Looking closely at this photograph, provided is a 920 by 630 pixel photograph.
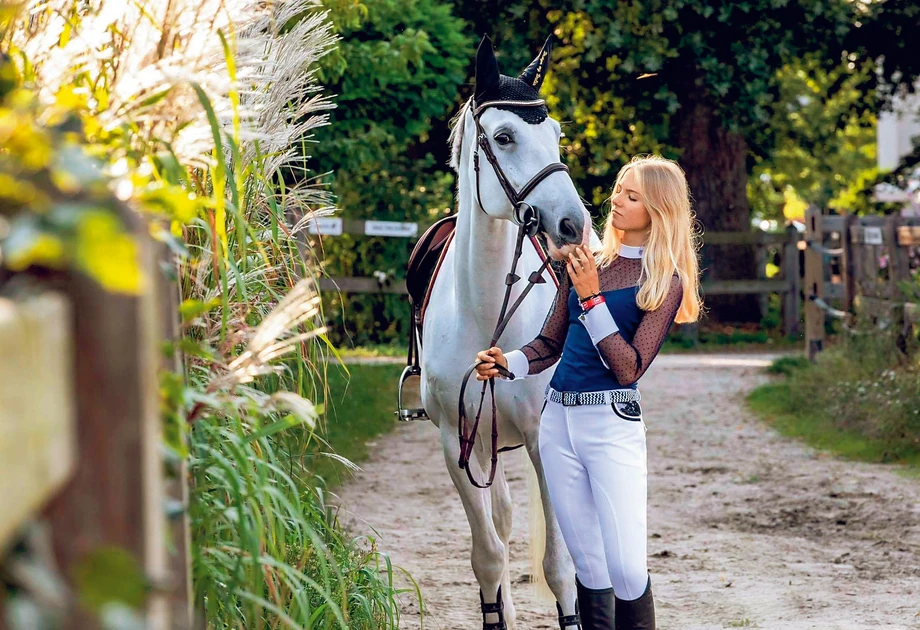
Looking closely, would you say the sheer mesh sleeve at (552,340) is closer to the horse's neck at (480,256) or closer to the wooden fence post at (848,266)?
the horse's neck at (480,256)

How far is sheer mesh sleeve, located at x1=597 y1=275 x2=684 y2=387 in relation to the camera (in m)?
3.05

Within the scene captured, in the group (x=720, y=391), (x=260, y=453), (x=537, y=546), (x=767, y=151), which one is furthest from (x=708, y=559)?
(x=767, y=151)

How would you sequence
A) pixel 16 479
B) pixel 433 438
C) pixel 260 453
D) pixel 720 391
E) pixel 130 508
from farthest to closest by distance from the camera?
pixel 720 391, pixel 433 438, pixel 260 453, pixel 130 508, pixel 16 479

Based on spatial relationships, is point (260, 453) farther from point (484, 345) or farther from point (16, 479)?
point (16, 479)

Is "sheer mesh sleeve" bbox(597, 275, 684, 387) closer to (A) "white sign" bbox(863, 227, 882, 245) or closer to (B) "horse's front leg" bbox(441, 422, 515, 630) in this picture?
(B) "horse's front leg" bbox(441, 422, 515, 630)

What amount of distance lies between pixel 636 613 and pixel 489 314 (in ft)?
3.95

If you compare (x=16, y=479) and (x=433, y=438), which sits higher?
(x=16, y=479)

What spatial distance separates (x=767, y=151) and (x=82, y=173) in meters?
19.0

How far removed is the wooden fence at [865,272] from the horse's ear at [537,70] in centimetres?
533

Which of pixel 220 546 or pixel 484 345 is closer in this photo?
pixel 220 546

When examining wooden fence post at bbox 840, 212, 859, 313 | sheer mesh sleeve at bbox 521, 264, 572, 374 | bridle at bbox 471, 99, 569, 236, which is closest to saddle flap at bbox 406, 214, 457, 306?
bridle at bbox 471, 99, 569, 236

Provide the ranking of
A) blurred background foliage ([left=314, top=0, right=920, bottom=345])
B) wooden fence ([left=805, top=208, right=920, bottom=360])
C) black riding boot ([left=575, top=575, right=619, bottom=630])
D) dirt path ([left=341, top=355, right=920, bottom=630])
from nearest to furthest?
black riding boot ([left=575, top=575, right=619, bottom=630]) → dirt path ([left=341, top=355, right=920, bottom=630]) → wooden fence ([left=805, top=208, right=920, bottom=360]) → blurred background foliage ([left=314, top=0, right=920, bottom=345])

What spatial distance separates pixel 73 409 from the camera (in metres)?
0.86

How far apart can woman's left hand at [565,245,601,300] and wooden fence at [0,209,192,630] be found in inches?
88.0
